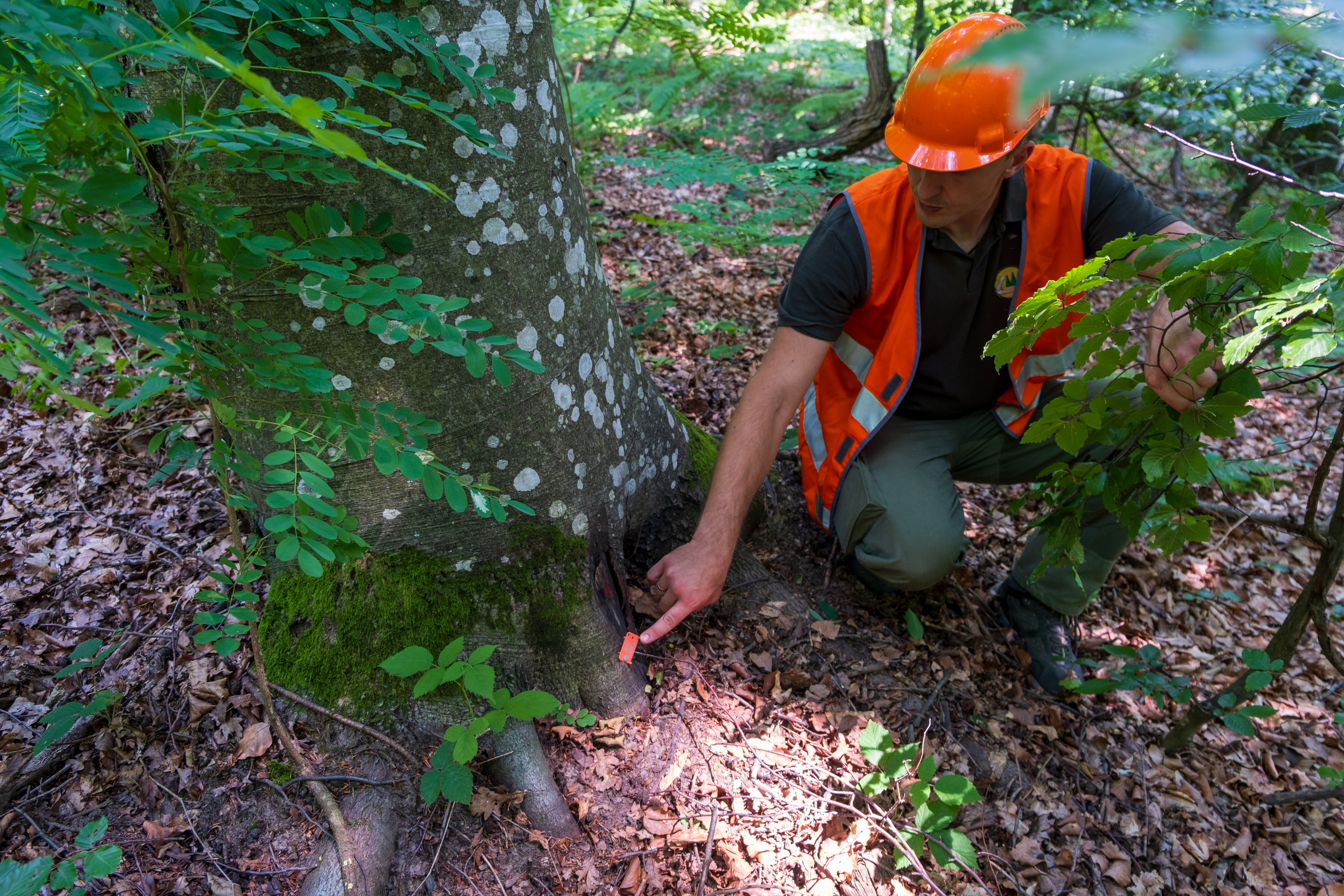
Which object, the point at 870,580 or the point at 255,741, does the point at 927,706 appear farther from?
the point at 255,741

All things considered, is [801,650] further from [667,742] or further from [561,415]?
[561,415]

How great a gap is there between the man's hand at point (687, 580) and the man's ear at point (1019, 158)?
5.20 feet

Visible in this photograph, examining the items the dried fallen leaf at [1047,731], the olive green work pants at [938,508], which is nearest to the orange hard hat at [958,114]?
the olive green work pants at [938,508]

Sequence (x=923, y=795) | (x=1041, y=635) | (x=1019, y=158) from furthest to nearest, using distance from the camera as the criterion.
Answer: (x=1041, y=635)
(x=1019, y=158)
(x=923, y=795)

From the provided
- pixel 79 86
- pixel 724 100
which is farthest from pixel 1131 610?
pixel 724 100

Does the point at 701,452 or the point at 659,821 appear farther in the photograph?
the point at 701,452

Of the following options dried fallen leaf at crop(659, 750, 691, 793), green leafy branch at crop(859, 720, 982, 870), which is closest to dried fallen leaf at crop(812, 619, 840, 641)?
green leafy branch at crop(859, 720, 982, 870)

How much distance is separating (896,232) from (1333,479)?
391 cm

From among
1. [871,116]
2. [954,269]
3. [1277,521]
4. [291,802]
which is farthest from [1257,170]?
[871,116]

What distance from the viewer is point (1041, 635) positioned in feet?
9.79

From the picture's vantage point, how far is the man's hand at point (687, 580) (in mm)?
2203

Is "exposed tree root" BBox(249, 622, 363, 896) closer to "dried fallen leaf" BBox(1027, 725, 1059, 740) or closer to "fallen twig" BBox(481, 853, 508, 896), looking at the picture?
"fallen twig" BBox(481, 853, 508, 896)

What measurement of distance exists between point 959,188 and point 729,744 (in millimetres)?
1897

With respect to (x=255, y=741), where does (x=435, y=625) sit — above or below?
above
